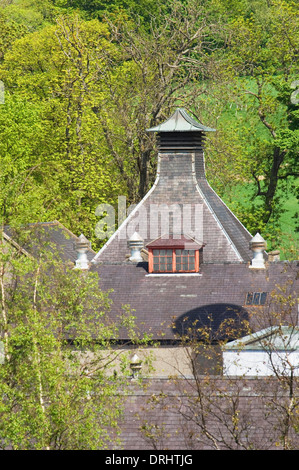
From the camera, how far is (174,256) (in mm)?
41469

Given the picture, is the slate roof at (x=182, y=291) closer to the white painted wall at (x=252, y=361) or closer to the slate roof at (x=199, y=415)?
the white painted wall at (x=252, y=361)

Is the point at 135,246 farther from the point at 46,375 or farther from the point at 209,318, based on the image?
the point at 46,375

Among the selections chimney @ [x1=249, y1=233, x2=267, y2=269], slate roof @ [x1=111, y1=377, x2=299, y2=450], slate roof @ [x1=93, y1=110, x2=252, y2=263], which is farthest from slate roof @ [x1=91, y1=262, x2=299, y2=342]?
slate roof @ [x1=111, y1=377, x2=299, y2=450]

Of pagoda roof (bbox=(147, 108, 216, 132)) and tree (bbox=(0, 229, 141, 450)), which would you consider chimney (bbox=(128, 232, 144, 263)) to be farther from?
tree (bbox=(0, 229, 141, 450))

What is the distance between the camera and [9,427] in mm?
21219

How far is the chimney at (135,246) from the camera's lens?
4269 cm

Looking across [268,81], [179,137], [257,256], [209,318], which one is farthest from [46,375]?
[268,81]

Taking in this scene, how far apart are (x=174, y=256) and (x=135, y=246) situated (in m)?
2.36

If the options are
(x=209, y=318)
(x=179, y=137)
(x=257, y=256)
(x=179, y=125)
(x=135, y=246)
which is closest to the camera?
(x=209, y=318)

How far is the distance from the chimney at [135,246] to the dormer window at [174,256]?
1.35 meters

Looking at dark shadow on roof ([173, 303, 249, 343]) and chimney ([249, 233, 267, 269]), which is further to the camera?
chimney ([249, 233, 267, 269])

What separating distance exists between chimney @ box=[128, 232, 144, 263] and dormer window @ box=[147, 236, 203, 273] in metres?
1.35

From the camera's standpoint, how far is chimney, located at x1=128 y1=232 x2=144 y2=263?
42688 mm
